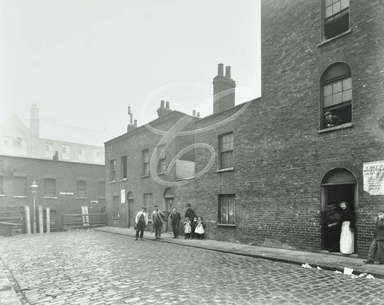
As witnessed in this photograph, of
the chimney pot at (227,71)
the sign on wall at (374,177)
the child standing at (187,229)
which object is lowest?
the child standing at (187,229)

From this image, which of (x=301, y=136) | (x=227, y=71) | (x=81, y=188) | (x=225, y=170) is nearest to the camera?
(x=301, y=136)

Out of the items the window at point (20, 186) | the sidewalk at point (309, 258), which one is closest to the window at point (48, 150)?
the window at point (20, 186)

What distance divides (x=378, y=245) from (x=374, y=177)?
6.52 feet

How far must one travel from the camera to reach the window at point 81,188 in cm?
3397

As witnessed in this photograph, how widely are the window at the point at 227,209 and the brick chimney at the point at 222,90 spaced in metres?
5.25

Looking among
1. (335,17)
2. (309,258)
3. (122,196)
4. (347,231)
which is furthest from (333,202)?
(122,196)

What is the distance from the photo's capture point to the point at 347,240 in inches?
437

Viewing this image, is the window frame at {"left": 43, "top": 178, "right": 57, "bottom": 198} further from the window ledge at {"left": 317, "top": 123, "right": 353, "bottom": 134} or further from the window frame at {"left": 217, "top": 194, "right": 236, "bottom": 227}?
the window ledge at {"left": 317, "top": 123, "right": 353, "bottom": 134}

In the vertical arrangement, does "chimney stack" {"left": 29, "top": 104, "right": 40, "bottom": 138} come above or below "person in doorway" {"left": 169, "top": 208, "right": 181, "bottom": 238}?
above

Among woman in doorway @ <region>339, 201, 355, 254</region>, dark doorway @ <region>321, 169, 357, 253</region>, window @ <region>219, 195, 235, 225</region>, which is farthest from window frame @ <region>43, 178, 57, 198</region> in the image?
woman in doorway @ <region>339, 201, 355, 254</region>

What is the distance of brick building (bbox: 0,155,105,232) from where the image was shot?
29.7 metres

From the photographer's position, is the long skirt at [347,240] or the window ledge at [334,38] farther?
the window ledge at [334,38]

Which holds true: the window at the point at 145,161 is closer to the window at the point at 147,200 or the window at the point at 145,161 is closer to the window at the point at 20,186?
the window at the point at 147,200

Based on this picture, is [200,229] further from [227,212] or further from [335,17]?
[335,17]
